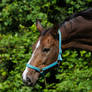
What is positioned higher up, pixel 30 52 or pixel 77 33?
pixel 77 33

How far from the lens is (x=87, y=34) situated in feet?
11.6

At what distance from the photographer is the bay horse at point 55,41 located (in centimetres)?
317

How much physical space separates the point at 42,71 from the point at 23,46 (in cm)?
204

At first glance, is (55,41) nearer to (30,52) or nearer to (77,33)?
(77,33)

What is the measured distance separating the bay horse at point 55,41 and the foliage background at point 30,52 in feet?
1.98

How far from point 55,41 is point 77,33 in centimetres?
42

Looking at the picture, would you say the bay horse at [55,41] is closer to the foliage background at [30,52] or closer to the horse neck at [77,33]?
the horse neck at [77,33]

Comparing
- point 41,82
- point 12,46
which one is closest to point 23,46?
point 12,46

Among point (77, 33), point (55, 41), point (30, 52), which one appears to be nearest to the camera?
point (55, 41)

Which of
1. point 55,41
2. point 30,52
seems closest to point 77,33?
point 55,41

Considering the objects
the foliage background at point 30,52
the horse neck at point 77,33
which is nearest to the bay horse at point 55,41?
the horse neck at point 77,33

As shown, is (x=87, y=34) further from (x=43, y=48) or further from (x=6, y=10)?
(x=6, y=10)

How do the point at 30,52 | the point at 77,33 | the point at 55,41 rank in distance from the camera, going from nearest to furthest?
the point at 55,41, the point at 77,33, the point at 30,52

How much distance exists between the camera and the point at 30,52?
4.89 meters
